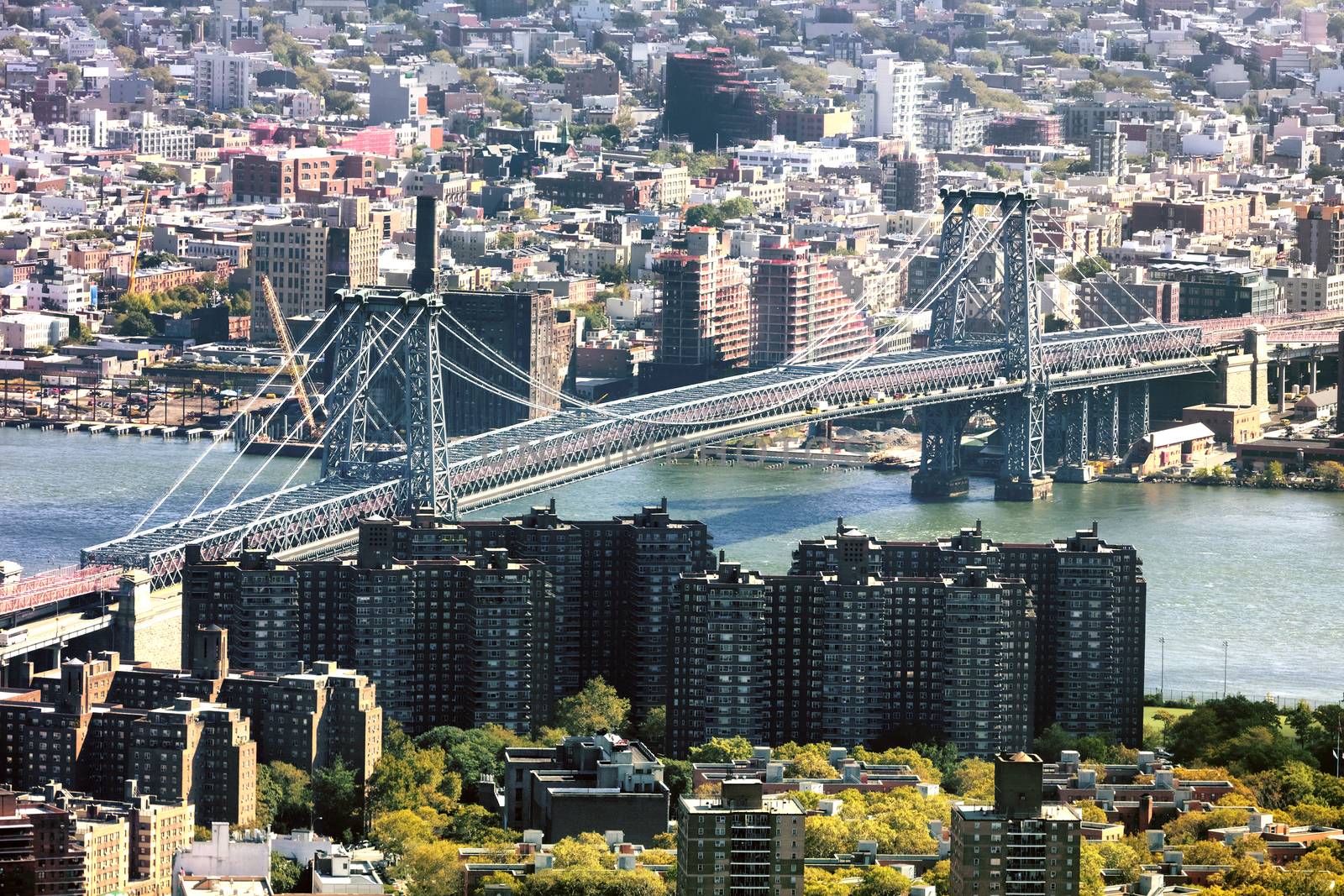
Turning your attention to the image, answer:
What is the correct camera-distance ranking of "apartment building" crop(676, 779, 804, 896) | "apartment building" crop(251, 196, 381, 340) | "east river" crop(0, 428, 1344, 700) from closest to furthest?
"apartment building" crop(676, 779, 804, 896), "east river" crop(0, 428, 1344, 700), "apartment building" crop(251, 196, 381, 340)

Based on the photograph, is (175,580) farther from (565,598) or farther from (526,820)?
(526,820)

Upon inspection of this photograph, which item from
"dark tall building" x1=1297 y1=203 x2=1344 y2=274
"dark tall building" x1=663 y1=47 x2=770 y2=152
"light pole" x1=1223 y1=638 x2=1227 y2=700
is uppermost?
"dark tall building" x1=663 y1=47 x2=770 y2=152

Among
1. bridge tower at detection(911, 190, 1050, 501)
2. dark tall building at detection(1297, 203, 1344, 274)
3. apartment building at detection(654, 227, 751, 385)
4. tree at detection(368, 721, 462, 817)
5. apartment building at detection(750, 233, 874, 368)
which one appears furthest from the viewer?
dark tall building at detection(1297, 203, 1344, 274)

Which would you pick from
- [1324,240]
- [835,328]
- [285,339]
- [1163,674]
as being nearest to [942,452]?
[835,328]

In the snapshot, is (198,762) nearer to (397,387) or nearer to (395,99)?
(397,387)

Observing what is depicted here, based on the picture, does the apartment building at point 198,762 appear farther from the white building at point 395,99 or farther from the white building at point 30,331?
the white building at point 395,99

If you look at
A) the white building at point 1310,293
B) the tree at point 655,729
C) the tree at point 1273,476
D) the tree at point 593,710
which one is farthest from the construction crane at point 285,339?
the tree at point 655,729

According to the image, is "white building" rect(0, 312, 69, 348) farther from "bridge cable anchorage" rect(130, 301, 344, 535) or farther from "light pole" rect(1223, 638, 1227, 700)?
"light pole" rect(1223, 638, 1227, 700)

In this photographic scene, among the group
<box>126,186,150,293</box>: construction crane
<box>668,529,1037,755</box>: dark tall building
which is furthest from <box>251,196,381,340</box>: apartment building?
<box>668,529,1037,755</box>: dark tall building
